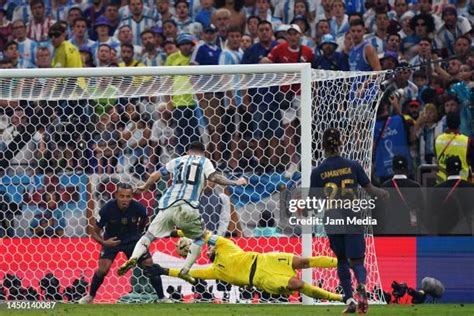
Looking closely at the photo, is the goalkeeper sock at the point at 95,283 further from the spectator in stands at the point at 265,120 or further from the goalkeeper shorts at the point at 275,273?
the spectator in stands at the point at 265,120

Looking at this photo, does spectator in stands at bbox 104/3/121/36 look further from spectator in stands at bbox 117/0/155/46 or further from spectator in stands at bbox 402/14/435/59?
spectator in stands at bbox 402/14/435/59

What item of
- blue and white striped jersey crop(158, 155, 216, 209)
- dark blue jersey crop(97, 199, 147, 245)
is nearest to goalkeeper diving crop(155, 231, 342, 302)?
blue and white striped jersey crop(158, 155, 216, 209)

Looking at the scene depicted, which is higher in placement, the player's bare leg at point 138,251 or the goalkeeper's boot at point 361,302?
the player's bare leg at point 138,251

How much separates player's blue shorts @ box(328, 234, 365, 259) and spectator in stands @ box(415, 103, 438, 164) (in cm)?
493

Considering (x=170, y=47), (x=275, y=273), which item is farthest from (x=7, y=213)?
(x=170, y=47)

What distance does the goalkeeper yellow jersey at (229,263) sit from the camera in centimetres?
1396

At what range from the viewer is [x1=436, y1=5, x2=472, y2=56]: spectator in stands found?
64.2 ft

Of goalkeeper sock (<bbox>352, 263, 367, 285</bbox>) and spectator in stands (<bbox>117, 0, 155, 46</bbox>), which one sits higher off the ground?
spectator in stands (<bbox>117, 0, 155, 46</bbox>)

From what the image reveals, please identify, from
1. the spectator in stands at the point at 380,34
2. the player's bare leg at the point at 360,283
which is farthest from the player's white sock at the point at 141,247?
the spectator in stands at the point at 380,34

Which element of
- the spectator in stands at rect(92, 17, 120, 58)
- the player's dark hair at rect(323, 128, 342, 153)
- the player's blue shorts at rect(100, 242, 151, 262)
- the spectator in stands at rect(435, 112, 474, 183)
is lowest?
the player's blue shorts at rect(100, 242, 151, 262)

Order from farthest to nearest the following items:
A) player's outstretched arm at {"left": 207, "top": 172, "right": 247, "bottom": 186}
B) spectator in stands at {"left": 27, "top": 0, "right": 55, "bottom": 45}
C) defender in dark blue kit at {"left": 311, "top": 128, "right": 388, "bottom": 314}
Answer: spectator in stands at {"left": 27, "top": 0, "right": 55, "bottom": 45} < player's outstretched arm at {"left": 207, "top": 172, "right": 247, "bottom": 186} < defender in dark blue kit at {"left": 311, "top": 128, "right": 388, "bottom": 314}

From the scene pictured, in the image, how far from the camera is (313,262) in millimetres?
13758

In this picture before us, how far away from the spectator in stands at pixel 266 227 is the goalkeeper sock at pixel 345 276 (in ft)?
6.64

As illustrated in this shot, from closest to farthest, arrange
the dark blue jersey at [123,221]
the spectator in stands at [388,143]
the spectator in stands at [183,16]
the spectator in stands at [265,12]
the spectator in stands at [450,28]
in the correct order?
the dark blue jersey at [123,221], the spectator in stands at [388,143], the spectator in stands at [450,28], the spectator in stands at [265,12], the spectator in stands at [183,16]
